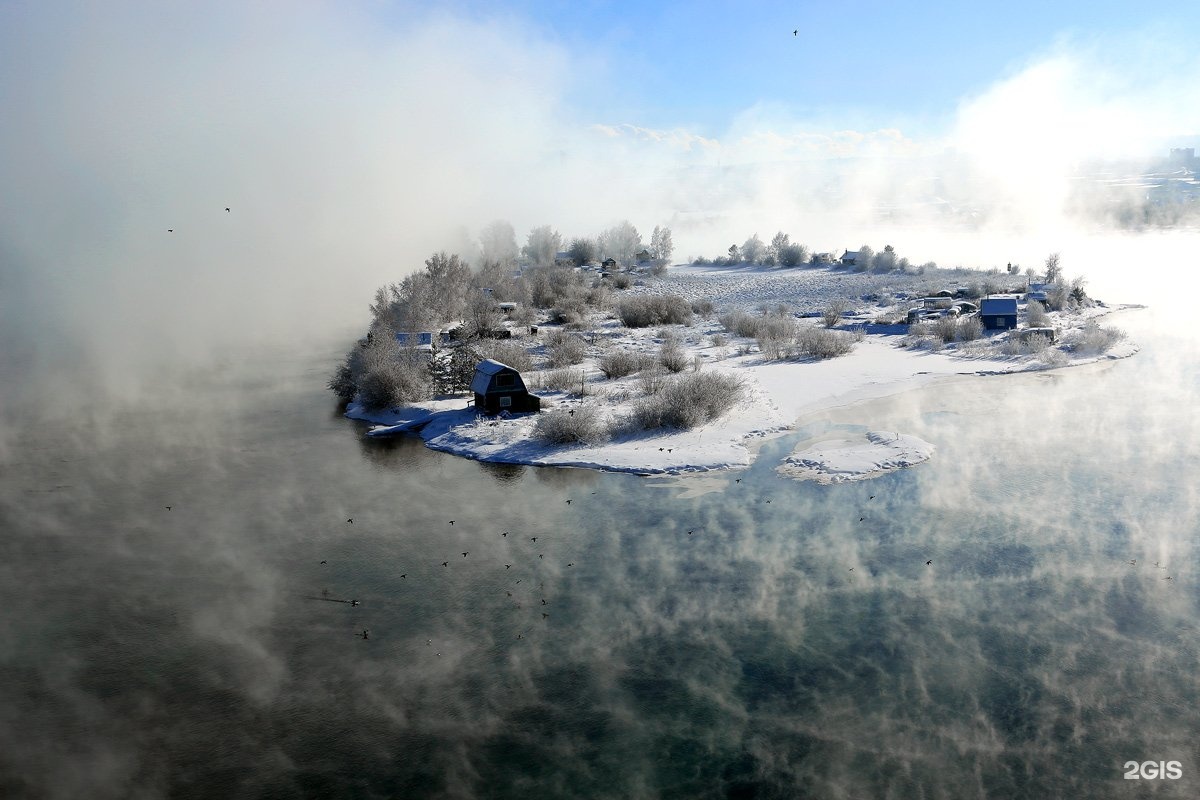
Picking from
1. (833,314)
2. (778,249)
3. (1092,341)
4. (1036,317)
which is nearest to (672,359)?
(833,314)

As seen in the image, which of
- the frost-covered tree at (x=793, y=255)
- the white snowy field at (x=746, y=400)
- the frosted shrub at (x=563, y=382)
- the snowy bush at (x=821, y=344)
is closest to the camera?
the white snowy field at (x=746, y=400)

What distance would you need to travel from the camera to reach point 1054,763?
40.0 feet

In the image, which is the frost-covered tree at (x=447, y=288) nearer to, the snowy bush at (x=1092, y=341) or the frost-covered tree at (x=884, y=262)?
the snowy bush at (x=1092, y=341)

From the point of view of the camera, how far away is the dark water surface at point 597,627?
12.5 meters

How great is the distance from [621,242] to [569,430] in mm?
75839

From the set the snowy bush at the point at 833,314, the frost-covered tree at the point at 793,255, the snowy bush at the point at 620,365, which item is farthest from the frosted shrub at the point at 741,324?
the frost-covered tree at the point at 793,255

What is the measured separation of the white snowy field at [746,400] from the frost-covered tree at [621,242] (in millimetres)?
40358

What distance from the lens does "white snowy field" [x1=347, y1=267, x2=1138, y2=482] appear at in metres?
26.2

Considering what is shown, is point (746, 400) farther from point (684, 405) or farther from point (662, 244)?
point (662, 244)

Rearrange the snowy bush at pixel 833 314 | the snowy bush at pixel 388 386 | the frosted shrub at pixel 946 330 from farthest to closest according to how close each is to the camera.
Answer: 1. the snowy bush at pixel 833 314
2. the frosted shrub at pixel 946 330
3. the snowy bush at pixel 388 386

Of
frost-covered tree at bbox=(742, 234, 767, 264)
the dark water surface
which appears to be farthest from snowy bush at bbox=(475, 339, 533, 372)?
frost-covered tree at bbox=(742, 234, 767, 264)

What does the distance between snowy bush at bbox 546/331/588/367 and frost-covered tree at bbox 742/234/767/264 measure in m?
52.3

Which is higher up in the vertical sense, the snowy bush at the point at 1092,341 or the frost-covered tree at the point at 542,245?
the frost-covered tree at the point at 542,245

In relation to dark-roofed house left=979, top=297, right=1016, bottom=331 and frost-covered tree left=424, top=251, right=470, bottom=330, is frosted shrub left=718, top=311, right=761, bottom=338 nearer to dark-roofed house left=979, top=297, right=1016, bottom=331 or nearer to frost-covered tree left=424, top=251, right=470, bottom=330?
dark-roofed house left=979, top=297, right=1016, bottom=331
